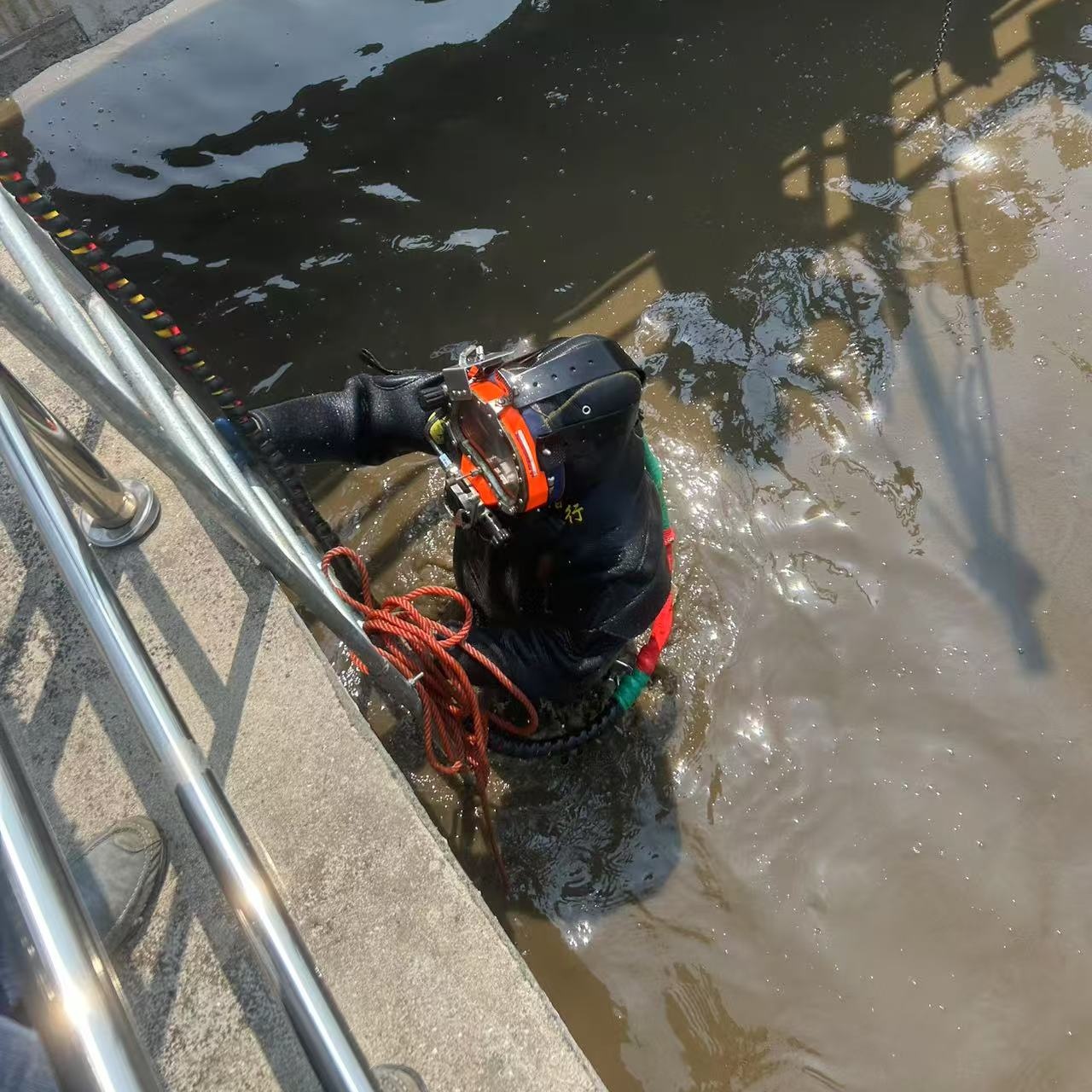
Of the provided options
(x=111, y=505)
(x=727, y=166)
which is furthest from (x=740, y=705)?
(x=727, y=166)

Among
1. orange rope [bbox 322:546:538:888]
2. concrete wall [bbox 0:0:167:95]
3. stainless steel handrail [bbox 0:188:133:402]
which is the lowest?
orange rope [bbox 322:546:538:888]

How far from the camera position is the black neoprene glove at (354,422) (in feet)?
9.22

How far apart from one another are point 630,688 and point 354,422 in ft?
4.77

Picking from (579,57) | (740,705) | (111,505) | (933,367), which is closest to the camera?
(111,505)

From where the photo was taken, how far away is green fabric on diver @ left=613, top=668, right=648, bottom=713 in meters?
2.81

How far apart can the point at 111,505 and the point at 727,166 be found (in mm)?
3959

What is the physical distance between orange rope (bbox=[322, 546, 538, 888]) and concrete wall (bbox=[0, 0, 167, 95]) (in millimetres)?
4708

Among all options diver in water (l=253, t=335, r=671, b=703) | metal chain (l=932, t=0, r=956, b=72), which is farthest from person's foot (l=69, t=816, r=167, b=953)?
metal chain (l=932, t=0, r=956, b=72)

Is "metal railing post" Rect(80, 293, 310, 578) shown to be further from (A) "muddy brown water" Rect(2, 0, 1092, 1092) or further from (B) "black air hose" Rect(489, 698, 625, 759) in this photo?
(A) "muddy brown water" Rect(2, 0, 1092, 1092)

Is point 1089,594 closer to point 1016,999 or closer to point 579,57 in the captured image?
point 1016,999

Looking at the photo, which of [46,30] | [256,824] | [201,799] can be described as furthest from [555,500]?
[46,30]

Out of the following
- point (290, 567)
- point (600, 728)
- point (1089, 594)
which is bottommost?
point (1089, 594)

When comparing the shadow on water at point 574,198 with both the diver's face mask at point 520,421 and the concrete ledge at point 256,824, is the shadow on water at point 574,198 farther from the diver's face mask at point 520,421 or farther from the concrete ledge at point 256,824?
the concrete ledge at point 256,824

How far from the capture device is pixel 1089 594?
10.4 ft
